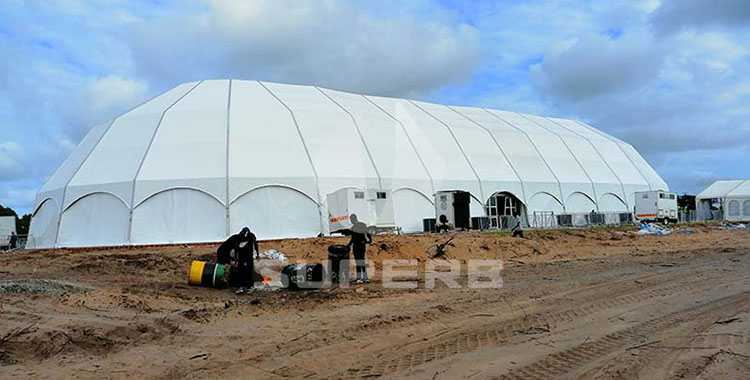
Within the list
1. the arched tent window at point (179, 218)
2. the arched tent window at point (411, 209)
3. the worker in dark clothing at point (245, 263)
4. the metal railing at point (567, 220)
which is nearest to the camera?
the worker in dark clothing at point (245, 263)

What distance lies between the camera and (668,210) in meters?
40.8

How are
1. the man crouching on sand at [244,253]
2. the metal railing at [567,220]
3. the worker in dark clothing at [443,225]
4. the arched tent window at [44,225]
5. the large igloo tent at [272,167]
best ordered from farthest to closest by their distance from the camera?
1. the metal railing at [567,220]
2. the worker in dark clothing at [443,225]
3. the arched tent window at [44,225]
4. the large igloo tent at [272,167]
5. the man crouching on sand at [244,253]

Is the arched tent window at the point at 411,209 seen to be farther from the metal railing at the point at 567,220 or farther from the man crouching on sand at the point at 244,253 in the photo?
the man crouching on sand at the point at 244,253

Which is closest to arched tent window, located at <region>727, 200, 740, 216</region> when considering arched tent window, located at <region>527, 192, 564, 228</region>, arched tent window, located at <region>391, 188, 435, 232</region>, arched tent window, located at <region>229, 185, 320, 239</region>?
arched tent window, located at <region>527, 192, 564, 228</region>

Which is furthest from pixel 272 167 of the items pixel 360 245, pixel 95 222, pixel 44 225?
pixel 360 245

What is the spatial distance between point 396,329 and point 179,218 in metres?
20.8

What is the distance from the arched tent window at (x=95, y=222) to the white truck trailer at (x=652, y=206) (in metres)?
32.6

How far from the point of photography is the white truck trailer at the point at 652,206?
39.2m

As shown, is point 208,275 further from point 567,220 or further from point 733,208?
point 733,208

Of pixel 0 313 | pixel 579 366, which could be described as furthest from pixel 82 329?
pixel 579 366

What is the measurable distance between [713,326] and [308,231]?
21.5 meters

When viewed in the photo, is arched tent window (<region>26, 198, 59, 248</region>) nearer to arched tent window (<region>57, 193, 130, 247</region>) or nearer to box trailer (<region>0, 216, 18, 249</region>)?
arched tent window (<region>57, 193, 130, 247</region>)

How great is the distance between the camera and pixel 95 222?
27.0 m

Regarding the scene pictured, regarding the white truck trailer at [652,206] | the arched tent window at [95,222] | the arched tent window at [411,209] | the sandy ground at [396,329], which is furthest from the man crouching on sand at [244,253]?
the white truck trailer at [652,206]
